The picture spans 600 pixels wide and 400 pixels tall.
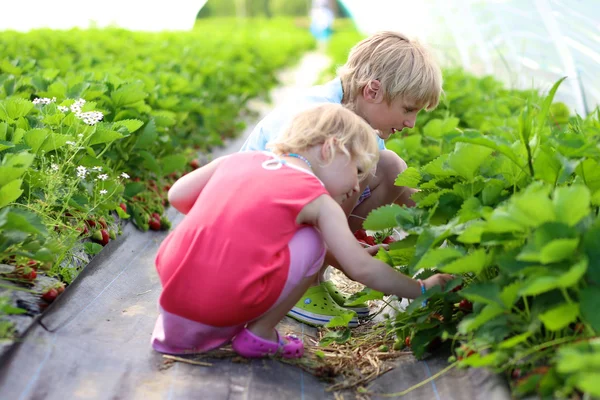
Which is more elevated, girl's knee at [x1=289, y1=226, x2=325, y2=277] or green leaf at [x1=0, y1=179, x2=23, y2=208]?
green leaf at [x1=0, y1=179, x2=23, y2=208]

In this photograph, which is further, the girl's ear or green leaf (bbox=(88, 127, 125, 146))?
green leaf (bbox=(88, 127, 125, 146))

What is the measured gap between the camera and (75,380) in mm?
2100

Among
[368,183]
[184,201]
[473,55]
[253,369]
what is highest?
[184,201]

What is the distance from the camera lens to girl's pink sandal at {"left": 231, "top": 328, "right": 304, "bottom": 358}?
2260 mm

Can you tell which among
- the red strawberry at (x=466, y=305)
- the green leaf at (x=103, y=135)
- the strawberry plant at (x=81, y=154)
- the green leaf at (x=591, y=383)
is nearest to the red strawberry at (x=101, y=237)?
the strawberry plant at (x=81, y=154)

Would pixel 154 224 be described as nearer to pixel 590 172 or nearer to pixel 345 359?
pixel 345 359

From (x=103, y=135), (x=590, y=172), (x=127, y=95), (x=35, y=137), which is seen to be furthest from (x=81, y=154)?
(x=590, y=172)

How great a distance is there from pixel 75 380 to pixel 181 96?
3.34 m

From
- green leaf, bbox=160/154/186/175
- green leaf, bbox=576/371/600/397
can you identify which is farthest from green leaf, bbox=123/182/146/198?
green leaf, bbox=576/371/600/397

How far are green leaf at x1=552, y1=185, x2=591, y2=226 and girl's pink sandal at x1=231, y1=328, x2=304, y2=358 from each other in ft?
3.16

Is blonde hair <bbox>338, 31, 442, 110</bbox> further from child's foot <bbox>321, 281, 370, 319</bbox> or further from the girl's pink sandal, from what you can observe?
the girl's pink sandal

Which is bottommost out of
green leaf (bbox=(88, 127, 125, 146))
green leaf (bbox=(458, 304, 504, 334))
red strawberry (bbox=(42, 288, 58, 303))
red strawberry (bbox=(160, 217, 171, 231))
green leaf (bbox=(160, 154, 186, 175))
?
red strawberry (bbox=(160, 217, 171, 231))

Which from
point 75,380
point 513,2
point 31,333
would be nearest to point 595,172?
point 75,380

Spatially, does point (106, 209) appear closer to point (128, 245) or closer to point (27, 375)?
point (128, 245)
